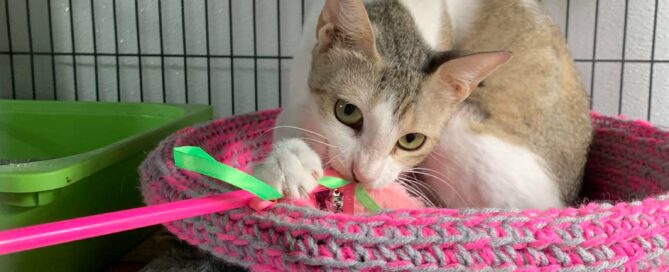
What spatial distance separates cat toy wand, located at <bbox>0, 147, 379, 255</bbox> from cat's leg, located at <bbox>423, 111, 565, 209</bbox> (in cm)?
36

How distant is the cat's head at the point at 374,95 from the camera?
39.1 inches

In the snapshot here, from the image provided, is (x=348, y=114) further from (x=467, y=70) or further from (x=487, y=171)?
(x=487, y=171)

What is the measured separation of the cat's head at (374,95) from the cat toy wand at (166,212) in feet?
0.33

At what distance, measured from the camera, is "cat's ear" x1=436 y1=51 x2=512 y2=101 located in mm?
986

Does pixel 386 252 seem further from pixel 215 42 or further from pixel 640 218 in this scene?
pixel 215 42

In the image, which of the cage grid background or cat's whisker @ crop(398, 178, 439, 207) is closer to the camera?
cat's whisker @ crop(398, 178, 439, 207)

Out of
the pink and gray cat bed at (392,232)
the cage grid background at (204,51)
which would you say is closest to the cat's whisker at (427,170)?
the pink and gray cat bed at (392,232)

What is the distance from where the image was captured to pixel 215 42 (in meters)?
2.29

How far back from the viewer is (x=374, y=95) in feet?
3.34

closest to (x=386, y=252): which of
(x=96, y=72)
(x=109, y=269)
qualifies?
(x=109, y=269)

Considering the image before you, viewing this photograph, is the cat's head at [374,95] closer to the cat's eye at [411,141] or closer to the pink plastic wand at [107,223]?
the cat's eye at [411,141]

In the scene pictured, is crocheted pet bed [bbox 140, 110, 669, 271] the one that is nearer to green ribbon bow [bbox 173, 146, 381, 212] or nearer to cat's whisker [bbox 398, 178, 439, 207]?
green ribbon bow [bbox 173, 146, 381, 212]

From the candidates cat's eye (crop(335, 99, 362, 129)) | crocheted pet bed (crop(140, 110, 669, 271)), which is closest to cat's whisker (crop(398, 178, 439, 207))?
cat's eye (crop(335, 99, 362, 129))

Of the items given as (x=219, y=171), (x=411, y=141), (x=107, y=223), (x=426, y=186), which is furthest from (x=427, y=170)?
(x=107, y=223)
